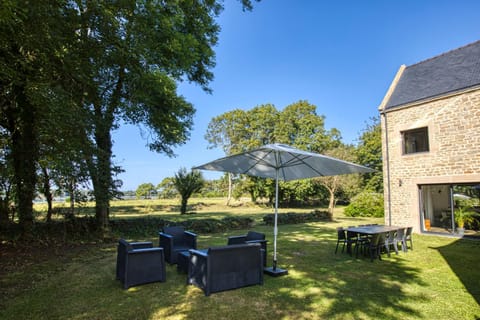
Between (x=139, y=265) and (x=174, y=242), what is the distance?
6.26ft

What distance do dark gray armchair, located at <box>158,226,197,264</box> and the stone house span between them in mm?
9841

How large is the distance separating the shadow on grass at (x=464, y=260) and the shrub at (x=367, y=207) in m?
9.48

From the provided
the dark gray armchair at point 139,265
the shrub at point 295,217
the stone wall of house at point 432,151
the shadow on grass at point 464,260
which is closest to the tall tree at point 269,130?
the shrub at point 295,217

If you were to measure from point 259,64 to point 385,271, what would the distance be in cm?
1307

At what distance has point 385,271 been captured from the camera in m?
5.84

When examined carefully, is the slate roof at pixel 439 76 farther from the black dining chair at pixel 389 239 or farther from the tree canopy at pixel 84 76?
the tree canopy at pixel 84 76

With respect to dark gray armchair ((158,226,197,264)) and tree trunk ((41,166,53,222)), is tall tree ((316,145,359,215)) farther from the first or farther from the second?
tree trunk ((41,166,53,222))

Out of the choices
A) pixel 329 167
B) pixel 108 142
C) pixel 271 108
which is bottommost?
pixel 329 167

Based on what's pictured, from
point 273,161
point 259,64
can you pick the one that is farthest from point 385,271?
point 259,64

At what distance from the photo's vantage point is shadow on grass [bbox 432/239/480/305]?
16.1ft

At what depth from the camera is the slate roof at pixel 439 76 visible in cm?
1055

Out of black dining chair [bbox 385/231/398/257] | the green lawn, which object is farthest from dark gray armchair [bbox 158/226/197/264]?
black dining chair [bbox 385/231/398/257]

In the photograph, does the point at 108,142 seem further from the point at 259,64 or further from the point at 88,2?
the point at 259,64

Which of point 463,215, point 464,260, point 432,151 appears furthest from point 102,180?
point 463,215
